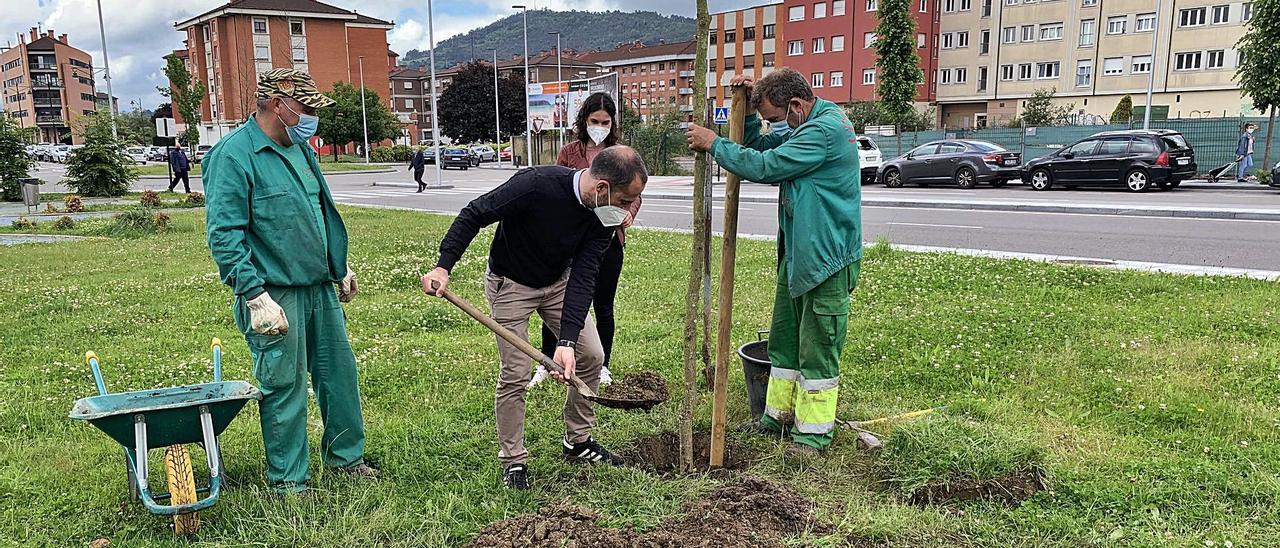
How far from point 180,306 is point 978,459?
22.6ft

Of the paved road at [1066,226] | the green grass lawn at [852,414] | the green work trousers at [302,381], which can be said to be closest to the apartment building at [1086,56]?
the paved road at [1066,226]

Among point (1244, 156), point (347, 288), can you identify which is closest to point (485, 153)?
point (1244, 156)

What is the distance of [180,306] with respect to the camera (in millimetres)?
7609

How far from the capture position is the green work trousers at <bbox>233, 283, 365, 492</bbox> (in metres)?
3.38

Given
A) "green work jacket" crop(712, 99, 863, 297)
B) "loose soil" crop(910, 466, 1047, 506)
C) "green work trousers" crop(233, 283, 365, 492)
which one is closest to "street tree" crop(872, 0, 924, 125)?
"green work jacket" crop(712, 99, 863, 297)

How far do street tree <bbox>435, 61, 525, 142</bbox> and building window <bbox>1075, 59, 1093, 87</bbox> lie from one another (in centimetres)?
3535

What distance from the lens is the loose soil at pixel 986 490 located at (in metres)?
3.52

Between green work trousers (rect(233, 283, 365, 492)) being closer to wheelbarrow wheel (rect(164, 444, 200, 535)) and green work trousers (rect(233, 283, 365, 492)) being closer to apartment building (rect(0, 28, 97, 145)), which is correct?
wheelbarrow wheel (rect(164, 444, 200, 535))

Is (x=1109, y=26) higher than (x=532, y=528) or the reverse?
higher

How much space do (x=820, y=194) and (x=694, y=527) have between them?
1.52 meters

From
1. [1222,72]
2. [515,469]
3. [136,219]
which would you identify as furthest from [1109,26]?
[515,469]

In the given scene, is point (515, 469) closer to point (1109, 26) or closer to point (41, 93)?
point (1109, 26)

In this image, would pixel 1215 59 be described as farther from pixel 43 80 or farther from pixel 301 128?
pixel 43 80

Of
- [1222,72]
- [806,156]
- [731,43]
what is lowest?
[806,156]
